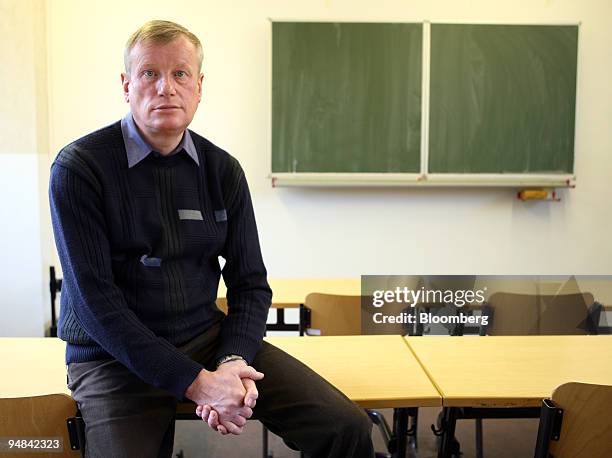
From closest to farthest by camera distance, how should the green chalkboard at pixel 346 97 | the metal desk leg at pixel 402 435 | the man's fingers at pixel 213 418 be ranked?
1. the man's fingers at pixel 213 418
2. the metal desk leg at pixel 402 435
3. the green chalkboard at pixel 346 97

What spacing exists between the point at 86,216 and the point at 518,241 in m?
3.54

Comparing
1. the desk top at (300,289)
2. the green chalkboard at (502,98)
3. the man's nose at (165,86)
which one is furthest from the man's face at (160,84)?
the green chalkboard at (502,98)

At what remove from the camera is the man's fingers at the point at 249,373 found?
1462 mm

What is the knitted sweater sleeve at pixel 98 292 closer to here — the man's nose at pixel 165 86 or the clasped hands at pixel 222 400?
the clasped hands at pixel 222 400

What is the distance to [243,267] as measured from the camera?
173 cm

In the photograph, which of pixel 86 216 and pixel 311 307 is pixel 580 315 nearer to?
pixel 311 307

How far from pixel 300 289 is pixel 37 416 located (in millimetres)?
1819

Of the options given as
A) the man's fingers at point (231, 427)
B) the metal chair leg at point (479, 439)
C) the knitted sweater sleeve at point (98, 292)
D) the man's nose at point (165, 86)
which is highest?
the man's nose at point (165, 86)

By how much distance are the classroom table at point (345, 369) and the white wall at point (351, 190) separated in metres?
2.29

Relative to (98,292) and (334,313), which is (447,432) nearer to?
(334,313)

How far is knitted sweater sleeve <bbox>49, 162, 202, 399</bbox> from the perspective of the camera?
1403 mm

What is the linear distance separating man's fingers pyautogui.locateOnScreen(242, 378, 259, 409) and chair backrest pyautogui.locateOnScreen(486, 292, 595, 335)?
4.83ft

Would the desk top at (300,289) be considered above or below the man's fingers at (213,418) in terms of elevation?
above

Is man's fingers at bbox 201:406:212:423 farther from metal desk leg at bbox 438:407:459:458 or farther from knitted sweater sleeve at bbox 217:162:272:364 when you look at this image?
metal desk leg at bbox 438:407:459:458
